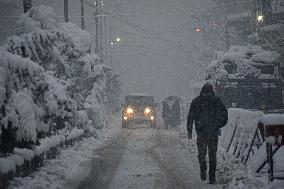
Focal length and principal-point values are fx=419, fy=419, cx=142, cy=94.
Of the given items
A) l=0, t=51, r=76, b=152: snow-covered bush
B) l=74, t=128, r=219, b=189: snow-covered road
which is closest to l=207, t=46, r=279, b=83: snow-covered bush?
l=74, t=128, r=219, b=189: snow-covered road

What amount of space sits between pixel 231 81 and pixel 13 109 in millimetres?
19673

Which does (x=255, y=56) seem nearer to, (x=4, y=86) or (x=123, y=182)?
(x=123, y=182)

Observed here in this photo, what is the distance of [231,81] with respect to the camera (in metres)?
26.3

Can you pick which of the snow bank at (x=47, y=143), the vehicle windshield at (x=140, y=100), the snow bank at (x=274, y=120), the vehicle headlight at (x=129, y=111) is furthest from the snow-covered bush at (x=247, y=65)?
the snow bank at (x=274, y=120)

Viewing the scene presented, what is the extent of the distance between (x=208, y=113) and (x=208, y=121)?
0.19 meters

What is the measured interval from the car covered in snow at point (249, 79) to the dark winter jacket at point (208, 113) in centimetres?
1659

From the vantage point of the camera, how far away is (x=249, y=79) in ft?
86.2

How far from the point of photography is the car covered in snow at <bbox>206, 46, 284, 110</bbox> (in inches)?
1025

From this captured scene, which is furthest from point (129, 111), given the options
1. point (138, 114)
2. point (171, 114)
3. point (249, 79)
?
point (249, 79)

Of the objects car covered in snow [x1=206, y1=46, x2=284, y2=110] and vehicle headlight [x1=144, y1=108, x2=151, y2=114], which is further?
car covered in snow [x1=206, y1=46, x2=284, y2=110]

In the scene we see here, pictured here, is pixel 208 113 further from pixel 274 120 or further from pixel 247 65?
pixel 247 65

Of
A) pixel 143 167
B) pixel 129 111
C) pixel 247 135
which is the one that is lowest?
pixel 143 167

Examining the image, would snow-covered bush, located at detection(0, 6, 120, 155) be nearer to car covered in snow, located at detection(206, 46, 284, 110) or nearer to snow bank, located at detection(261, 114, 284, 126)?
snow bank, located at detection(261, 114, 284, 126)

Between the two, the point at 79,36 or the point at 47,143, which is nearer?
the point at 47,143
